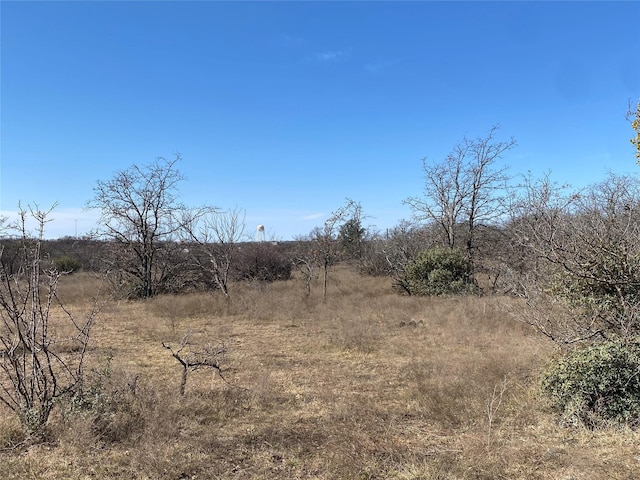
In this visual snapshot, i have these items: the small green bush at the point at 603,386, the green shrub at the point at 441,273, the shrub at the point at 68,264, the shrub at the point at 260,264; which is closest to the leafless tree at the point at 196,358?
the small green bush at the point at 603,386

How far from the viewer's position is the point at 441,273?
14133 millimetres

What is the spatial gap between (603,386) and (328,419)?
2651mm

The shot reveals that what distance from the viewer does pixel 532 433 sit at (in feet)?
12.9

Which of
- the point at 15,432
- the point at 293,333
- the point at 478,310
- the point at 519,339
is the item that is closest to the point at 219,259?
the point at 293,333

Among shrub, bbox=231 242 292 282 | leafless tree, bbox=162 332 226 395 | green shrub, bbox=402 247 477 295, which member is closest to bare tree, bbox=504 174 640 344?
leafless tree, bbox=162 332 226 395

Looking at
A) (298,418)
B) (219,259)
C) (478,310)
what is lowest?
(298,418)

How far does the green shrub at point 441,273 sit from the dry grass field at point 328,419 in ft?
17.3

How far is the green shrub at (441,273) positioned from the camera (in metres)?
14.0

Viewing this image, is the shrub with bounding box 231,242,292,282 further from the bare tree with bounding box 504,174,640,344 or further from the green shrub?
the bare tree with bounding box 504,174,640,344

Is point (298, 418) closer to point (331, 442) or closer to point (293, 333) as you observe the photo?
point (331, 442)

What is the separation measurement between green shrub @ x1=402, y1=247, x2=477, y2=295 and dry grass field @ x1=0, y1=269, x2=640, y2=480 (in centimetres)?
529

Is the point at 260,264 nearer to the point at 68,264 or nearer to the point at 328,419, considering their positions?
the point at 68,264

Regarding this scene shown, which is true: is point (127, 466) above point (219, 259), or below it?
below

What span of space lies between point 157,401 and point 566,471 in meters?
3.86
